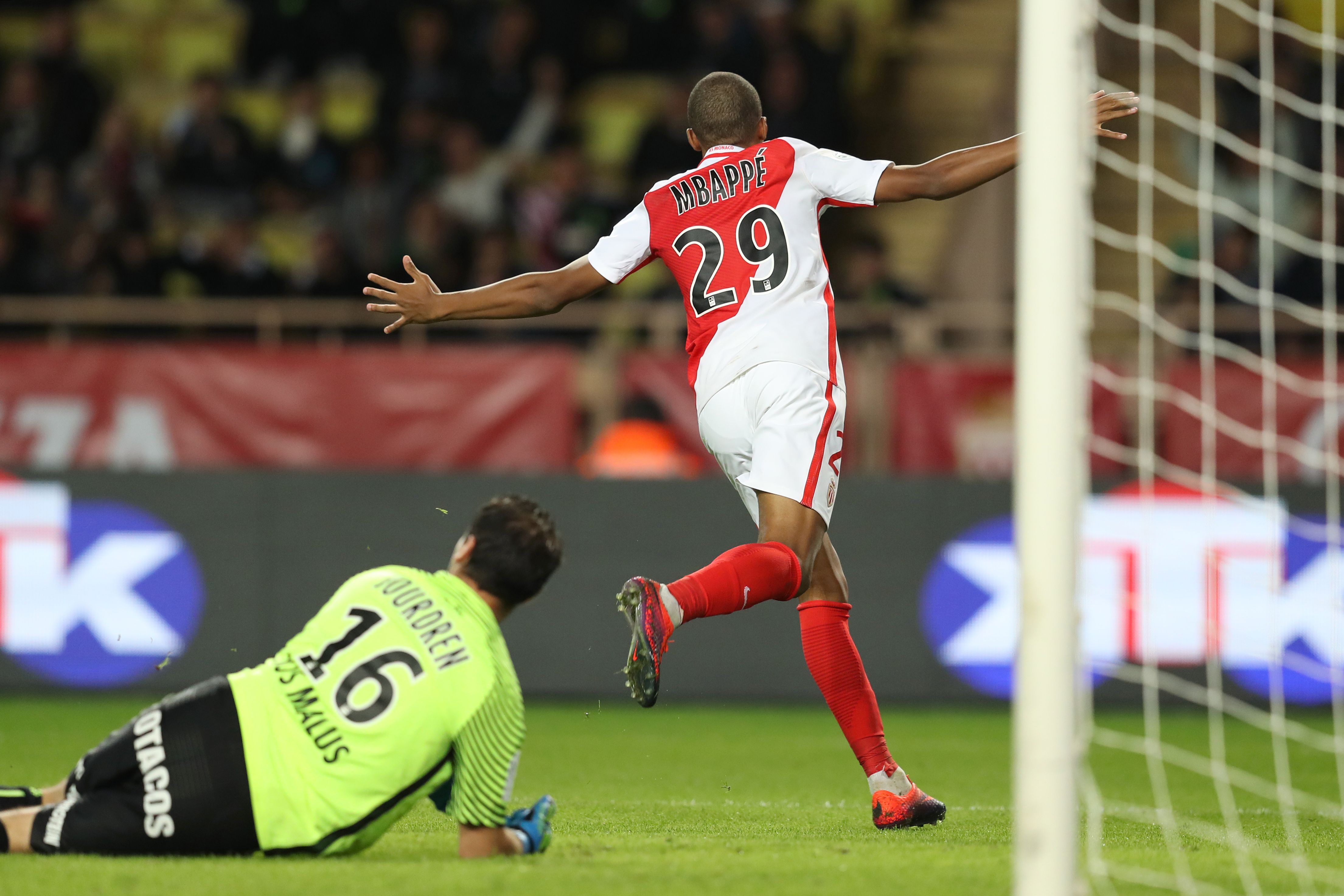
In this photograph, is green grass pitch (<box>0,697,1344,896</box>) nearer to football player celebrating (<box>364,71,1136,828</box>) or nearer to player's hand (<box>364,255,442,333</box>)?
football player celebrating (<box>364,71,1136,828</box>)

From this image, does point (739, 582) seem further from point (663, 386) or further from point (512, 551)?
point (663, 386)

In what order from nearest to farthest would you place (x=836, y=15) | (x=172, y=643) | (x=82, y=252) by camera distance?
(x=172, y=643) < (x=82, y=252) < (x=836, y=15)

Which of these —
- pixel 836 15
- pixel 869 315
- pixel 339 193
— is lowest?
pixel 869 315

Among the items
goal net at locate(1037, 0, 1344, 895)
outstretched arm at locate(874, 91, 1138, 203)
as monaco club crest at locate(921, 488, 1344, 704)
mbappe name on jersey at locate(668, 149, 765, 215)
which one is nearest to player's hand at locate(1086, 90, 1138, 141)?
outstretched arm at locate(874, 91, 1138, 203)

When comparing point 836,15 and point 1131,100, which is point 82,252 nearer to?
point 836,15

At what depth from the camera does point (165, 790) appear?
12.5 feet

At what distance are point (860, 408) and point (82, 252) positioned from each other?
539 cm

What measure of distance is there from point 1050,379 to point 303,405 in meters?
7.51

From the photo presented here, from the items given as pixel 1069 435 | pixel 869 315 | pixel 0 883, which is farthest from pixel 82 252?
pixel 1069 435

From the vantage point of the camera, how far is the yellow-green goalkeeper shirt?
Answer: 373cm

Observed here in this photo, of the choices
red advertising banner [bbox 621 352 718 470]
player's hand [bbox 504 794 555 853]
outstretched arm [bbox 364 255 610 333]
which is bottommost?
player's hand [bbox 504 794 555 853]

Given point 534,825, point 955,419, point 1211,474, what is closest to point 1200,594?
point 1211,474

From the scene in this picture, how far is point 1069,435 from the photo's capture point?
336 cm

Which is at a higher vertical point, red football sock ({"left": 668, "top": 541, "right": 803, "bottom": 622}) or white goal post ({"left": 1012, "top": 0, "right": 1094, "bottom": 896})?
white goal post ({"left": 1012, "top": 0, "right": 1094, "bottom": 896})
